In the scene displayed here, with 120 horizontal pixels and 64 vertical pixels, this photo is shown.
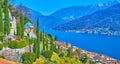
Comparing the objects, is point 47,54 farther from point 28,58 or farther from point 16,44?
point 28,58

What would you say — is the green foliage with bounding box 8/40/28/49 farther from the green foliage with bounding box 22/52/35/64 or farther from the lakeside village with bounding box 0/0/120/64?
the green foliage with bounding box 22/52/35/64

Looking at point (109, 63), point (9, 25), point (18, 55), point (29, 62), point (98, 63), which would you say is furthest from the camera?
point (109, 63)

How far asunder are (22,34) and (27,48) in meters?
4.38

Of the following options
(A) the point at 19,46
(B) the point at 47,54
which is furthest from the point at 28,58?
(B) the point at 47,54

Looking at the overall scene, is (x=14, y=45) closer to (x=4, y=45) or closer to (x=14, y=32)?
(x=4, y=45)

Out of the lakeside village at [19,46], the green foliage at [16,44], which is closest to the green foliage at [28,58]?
the lakeside village at [19,46]

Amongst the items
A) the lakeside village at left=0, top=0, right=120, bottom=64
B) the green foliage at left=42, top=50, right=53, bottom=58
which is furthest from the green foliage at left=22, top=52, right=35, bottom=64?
the green foliage at left=42, top=50, right=53, bottom=58

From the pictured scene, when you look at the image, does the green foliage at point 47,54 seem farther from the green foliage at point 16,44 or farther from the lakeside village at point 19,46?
the green foliage at point 16,44

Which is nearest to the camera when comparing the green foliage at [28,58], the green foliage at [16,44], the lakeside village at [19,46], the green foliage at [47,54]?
the green foliage at [28,58]

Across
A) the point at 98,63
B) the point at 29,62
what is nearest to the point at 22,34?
the point at 29,62

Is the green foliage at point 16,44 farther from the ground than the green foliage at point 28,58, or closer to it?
farther from the ground

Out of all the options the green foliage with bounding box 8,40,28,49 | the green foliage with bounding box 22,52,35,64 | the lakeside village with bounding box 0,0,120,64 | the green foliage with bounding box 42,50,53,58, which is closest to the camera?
the green foliage with bounding box 22,52,35,64

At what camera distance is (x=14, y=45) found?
40656 millimetres

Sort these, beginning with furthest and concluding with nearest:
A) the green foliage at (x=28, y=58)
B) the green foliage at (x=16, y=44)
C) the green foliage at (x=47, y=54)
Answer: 1. the green foliage at (x=47, y=54)
2. the green foliage at (x=16, y=44)
3. the green foliage at (x=28, y=58)
